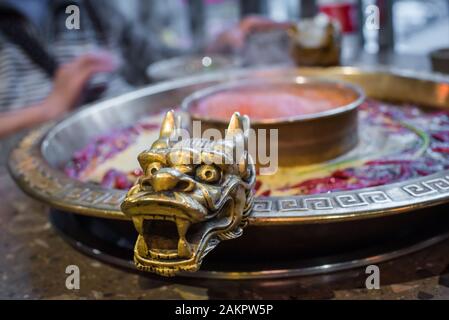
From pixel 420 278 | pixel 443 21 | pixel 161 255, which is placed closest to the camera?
pixel 161 255

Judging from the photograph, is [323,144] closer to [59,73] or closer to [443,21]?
[59,73]

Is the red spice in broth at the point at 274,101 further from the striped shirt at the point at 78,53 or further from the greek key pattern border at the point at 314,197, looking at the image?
the striped shirt at the point at 78,53

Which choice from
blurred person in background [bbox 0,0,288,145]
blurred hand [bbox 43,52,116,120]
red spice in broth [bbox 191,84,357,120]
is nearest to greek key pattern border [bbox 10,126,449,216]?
red spice in broth [bbox 191,84,357,120]

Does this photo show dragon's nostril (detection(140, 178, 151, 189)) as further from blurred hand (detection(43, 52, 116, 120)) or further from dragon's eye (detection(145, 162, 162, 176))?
blurred hand (detection(43, 52, 116, 120))

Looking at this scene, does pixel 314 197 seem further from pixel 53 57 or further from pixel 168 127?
pixel 53 57

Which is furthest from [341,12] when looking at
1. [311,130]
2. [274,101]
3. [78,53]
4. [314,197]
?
[314,197]

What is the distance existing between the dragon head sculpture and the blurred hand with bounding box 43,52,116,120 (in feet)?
7.71

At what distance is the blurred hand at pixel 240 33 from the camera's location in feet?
11.8

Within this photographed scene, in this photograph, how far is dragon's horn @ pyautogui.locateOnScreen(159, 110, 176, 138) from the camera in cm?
106

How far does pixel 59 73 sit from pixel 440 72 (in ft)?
7.25

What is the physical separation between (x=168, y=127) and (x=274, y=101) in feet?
2.51

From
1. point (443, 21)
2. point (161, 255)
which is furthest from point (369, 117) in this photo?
point (443, 21)

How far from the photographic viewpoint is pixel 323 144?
1.58 m

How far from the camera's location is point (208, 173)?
92 centimetres
